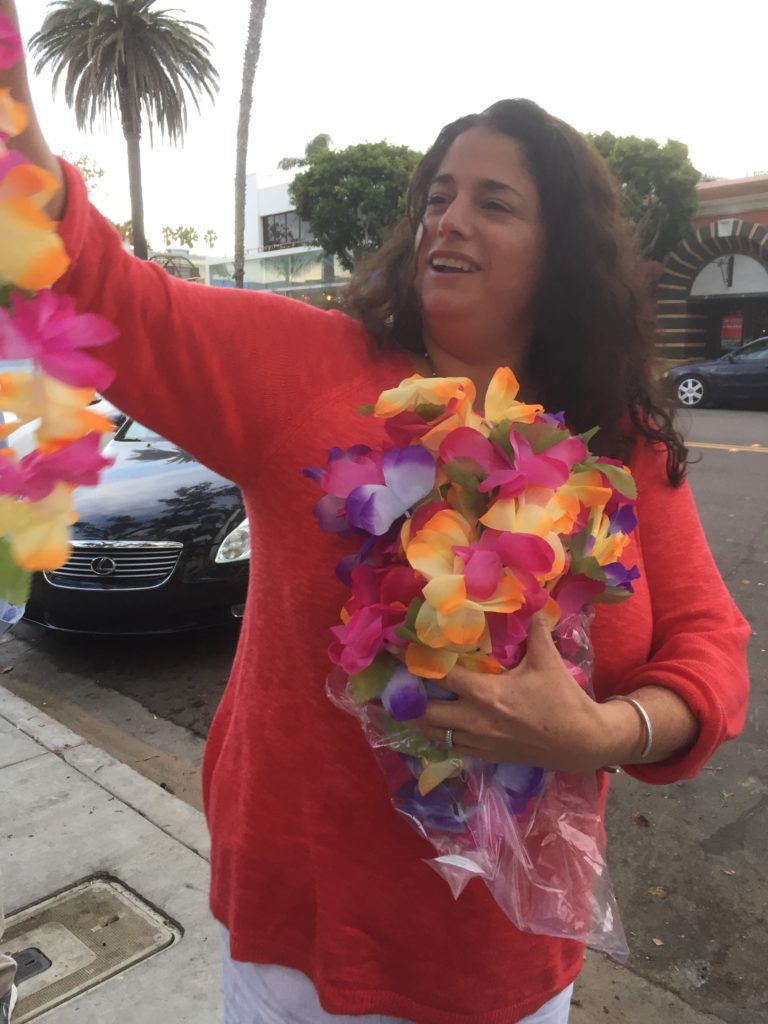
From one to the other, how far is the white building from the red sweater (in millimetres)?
35931

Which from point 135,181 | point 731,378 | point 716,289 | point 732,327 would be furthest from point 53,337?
point 732,327

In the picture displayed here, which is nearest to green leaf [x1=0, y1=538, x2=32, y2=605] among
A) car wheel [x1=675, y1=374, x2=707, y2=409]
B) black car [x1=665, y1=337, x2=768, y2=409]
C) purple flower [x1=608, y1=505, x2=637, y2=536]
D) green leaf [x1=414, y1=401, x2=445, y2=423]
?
green leaf [x1=414, y1=401, x2=445, y2=423]

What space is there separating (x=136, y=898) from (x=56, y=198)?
2430mm

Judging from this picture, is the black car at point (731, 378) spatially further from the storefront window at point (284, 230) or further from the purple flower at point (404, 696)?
the storefront window at point (284, 230)

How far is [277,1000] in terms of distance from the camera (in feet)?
4.27

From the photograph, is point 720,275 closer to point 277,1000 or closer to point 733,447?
point 733,447

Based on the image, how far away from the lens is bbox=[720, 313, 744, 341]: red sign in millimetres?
23594

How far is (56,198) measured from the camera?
3.26 ft

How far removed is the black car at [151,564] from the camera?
459 cm

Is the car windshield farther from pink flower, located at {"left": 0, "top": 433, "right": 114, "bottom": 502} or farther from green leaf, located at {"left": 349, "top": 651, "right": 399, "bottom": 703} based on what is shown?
pink flower, located at {"left": 0, "top": 433, "right": 114, "bottom": 502}

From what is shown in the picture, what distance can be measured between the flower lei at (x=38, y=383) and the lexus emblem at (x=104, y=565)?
4080 mm

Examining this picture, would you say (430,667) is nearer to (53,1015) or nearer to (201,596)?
(53,1015)

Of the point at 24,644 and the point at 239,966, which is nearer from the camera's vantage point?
the point at 239,966

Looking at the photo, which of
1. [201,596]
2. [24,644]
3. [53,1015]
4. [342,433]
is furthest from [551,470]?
[24,644]
